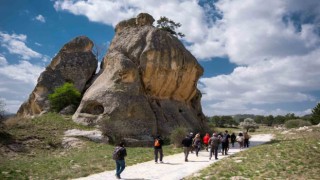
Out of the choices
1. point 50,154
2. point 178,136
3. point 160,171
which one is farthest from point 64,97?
point 160,171

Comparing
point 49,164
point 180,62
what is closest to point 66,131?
point 49,164

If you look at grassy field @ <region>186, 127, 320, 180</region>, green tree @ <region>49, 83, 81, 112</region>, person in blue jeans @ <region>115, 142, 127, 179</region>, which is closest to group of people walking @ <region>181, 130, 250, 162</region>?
grassy field @ <region>186, 127, 320, 180</region>

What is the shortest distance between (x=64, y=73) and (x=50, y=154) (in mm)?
20628

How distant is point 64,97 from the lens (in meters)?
40.8

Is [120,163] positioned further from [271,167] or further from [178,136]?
[178,136]

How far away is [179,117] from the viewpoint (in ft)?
130

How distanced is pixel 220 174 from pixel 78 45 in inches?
1457

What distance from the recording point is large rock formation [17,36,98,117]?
4462cm

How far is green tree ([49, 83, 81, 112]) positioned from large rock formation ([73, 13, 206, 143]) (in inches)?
94.9

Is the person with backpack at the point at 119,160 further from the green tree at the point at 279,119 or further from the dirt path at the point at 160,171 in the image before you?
the green tree at the point at 279,119

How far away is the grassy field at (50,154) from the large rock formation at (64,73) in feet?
25.9

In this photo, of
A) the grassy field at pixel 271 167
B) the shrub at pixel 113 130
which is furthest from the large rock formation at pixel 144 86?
the grassy field at pixel 271 167

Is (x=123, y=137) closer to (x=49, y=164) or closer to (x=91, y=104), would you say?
(x=91, y=104)

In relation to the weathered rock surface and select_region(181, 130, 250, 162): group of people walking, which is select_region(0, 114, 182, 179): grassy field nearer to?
the weathered rock surface
